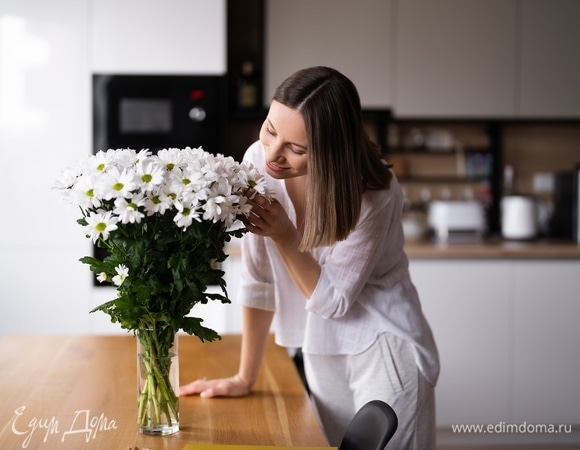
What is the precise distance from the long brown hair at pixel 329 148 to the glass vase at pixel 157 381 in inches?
13.0

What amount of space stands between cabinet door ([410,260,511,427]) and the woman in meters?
1.79

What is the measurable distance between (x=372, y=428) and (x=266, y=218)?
1.34 feet

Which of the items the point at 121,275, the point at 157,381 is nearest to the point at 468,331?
the point at 157,381

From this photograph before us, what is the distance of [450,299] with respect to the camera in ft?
11.5

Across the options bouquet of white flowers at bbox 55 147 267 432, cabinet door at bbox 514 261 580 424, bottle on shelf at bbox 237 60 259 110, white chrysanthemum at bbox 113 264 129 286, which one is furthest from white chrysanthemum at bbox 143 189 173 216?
bottle on shelf at bbox 237 60 259 110

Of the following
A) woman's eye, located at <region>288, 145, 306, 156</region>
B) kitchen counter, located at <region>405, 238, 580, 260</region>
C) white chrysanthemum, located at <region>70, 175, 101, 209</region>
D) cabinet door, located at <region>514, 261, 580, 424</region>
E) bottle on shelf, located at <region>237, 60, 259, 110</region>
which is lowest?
cabinet door, located at <region>514, 261, 580, 424</region>

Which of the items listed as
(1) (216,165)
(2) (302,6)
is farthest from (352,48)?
(1) (216,165)

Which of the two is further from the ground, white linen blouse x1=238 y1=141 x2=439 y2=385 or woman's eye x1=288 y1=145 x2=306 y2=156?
woman's eye x1=288 y1=145 x2=306 y2=156

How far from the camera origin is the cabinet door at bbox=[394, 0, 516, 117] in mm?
3887

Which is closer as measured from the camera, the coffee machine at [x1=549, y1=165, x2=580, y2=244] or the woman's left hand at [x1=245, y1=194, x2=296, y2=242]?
the woman's left hand at [x1=245, y1=194, x2=296, y2=242]

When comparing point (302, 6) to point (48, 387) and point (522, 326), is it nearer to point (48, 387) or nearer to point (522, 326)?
point (522, 326)

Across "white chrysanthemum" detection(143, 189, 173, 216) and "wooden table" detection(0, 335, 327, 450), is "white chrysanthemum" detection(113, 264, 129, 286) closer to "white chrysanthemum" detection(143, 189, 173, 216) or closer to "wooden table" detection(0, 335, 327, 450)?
"white chrysanthemum" detection(143, 189, 173, 216)

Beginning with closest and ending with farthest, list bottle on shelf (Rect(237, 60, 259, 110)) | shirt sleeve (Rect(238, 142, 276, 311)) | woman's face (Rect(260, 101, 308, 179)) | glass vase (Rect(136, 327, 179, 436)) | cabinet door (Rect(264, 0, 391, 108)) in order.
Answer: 1. glass vase (Rect(136, 327, 179, 436))
2. woman's face (Rect(260, 101, 308, 179))
3. shirt sleeve (Rect(238, 142, 276, 311))
4. cabinet door (Rect(264, 0, 391, 108))
5. bottle on shelf (Rect(237, 60, 259, 110))

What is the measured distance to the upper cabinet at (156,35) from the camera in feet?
11.5
